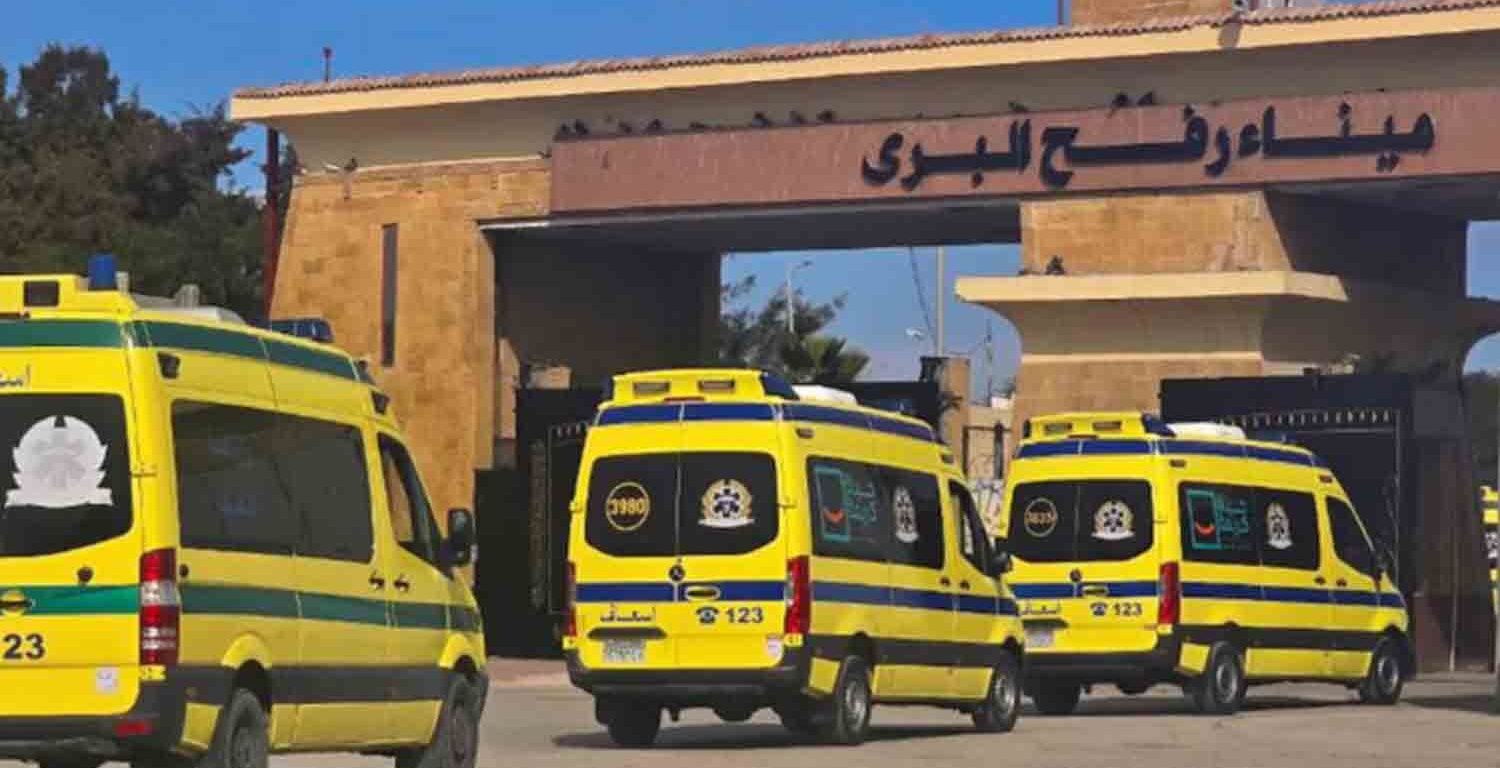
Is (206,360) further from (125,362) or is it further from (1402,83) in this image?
(1402,83)

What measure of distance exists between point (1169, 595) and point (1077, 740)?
3.89m

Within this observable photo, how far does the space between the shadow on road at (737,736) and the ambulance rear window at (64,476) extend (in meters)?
8.92

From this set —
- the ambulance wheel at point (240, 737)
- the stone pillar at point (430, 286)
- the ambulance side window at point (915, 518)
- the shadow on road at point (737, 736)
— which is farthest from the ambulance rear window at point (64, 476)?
the stone pillar at point (430, 286)

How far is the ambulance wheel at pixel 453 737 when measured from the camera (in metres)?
17.2

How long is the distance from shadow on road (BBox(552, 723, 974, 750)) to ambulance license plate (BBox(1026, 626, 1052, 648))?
1090 millimetres

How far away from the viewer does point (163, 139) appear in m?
74.7

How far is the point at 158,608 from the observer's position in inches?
532

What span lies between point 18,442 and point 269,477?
1505 mm

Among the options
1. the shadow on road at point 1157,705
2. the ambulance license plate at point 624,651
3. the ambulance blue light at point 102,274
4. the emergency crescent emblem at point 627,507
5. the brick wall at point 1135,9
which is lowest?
the shadow on road at point 1157,705

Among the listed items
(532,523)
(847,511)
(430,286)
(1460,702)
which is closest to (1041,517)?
(847,511)

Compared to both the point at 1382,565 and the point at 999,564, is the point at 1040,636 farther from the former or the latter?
the point at 1382,565

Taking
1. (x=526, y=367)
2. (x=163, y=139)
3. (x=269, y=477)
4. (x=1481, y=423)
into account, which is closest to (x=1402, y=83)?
(x=526, y=367)

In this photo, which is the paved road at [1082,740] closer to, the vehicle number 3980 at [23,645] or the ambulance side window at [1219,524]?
the ambulance side window at [1219,524]

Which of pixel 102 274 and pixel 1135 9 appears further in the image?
pixel 1135 9
